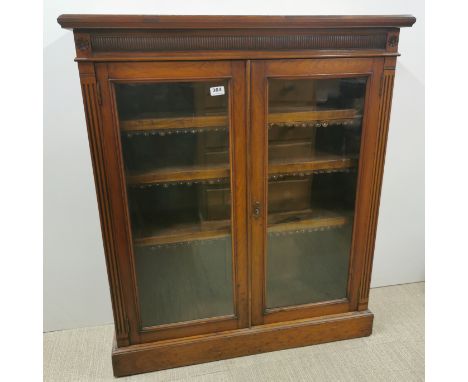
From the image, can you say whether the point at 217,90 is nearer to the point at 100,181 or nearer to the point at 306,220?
the point at 100,181

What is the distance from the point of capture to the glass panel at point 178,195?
1.42m

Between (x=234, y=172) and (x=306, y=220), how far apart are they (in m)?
0.45

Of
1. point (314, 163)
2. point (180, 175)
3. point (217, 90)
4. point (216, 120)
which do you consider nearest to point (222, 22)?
point (217, 90)

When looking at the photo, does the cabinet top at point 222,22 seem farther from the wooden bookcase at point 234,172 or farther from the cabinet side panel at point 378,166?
the cabinet side panel at point 378,166

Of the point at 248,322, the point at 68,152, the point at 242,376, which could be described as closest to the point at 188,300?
the point at 248,322

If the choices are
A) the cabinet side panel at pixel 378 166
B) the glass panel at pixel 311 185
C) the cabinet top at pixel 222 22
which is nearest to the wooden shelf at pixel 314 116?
the glass panel at pixel 311 185

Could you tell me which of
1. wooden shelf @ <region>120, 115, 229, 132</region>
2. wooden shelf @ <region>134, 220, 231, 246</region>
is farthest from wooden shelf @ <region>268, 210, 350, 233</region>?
wooden shelf @ <region>120, 115, 229, 132</region>

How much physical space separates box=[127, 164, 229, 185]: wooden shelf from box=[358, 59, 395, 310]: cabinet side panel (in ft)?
2.04

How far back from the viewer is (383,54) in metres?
1.42

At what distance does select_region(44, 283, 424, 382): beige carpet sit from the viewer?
1.67 m

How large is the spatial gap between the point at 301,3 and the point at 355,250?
1.11 metres

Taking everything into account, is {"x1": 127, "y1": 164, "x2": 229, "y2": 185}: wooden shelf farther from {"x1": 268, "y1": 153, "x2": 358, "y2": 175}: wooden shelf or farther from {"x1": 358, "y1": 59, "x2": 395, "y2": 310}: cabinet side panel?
{"x1": 358, "y1": 59, "x2": 395, "y2": 310}: cabinet side panel

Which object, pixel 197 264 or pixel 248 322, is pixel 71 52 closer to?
pixel 197 264

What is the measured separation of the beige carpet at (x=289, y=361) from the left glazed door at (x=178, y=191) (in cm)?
18
